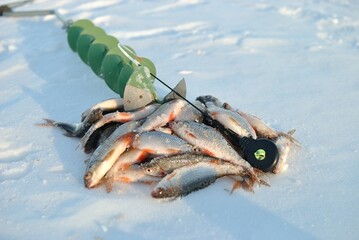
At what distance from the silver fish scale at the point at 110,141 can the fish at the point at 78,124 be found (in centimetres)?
31

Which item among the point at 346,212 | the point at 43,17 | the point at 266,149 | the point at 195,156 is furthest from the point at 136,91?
the point at 43,17

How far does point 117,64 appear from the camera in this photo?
14.3 feet

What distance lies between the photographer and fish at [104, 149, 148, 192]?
10.9 feet

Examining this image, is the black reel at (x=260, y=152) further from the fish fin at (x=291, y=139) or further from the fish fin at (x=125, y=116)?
the fish fin at (x=125, y=116)

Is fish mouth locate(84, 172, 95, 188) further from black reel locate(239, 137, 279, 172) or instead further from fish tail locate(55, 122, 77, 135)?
black reel locate(239, 137, 279, 172)

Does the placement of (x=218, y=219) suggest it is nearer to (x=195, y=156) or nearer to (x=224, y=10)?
(x=195, y=156)

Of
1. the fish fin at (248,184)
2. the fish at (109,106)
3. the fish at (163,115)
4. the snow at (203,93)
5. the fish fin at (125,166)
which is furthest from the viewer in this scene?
the fish at (109,106)

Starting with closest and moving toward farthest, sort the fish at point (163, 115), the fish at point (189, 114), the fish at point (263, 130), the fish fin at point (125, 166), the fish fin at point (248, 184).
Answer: the fish fin at point (248, 184) → the fish fin at point (125, 166) → the fish at point (163, 115) → the fish at point (189, 114) → the fish at point (263, 130)

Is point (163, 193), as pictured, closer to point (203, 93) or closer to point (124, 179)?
point (124, 179)

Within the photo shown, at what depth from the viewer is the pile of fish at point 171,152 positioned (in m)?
3.22

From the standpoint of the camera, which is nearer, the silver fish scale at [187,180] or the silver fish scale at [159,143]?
the silver fish scale at [187,180]

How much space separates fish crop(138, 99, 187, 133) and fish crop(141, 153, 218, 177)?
0.29 meters

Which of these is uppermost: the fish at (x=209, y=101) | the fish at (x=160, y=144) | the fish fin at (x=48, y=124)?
the fish at (x=160, y=144)

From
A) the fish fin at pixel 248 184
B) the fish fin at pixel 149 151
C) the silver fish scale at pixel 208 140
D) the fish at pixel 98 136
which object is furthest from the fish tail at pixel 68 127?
the fish fin at pixel 248 184
